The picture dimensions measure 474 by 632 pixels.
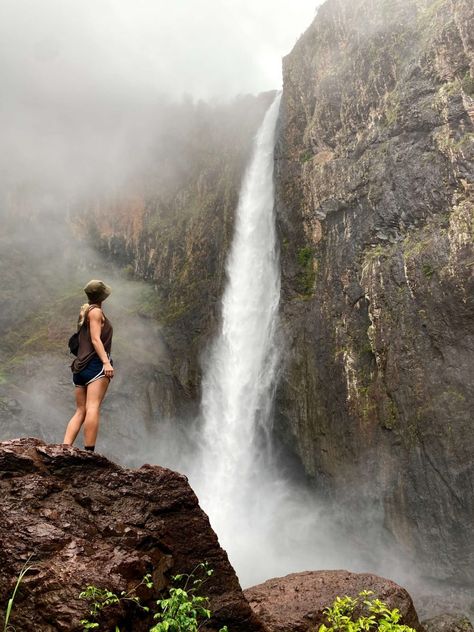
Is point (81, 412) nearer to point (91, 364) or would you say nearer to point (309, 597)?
point (91, 364)

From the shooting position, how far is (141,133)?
3756 cm

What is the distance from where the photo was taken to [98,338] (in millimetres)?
6055

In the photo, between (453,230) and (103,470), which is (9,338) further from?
(103,470)

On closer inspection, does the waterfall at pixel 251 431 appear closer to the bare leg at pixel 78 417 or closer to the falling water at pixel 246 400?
the falling water at pixel 246 400

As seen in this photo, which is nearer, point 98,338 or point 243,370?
point 98,338

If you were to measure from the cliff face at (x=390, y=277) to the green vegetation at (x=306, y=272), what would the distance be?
0.06 meters

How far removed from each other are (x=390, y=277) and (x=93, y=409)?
12.1 meters

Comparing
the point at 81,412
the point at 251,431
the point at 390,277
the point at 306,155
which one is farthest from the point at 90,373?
the point at 306,155

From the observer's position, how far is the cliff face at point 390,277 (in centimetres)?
1398

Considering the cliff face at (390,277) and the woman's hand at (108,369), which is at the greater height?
the cliff face at (390,277)

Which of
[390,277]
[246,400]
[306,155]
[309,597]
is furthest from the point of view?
[306,155]

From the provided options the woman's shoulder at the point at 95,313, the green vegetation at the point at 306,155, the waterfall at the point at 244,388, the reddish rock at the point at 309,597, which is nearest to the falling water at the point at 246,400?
the waterfall at the point at 244,388

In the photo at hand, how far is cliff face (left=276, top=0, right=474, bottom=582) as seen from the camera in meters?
14.0

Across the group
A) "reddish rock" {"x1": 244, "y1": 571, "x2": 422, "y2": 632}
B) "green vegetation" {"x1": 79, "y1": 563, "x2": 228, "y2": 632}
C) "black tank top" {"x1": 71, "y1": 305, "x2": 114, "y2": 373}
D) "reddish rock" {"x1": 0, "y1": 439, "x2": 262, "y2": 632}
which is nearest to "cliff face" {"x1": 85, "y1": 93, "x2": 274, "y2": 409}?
"reddish rock" {"x1": 244, "y1": 571, "x2": 422, "y2": 632}
